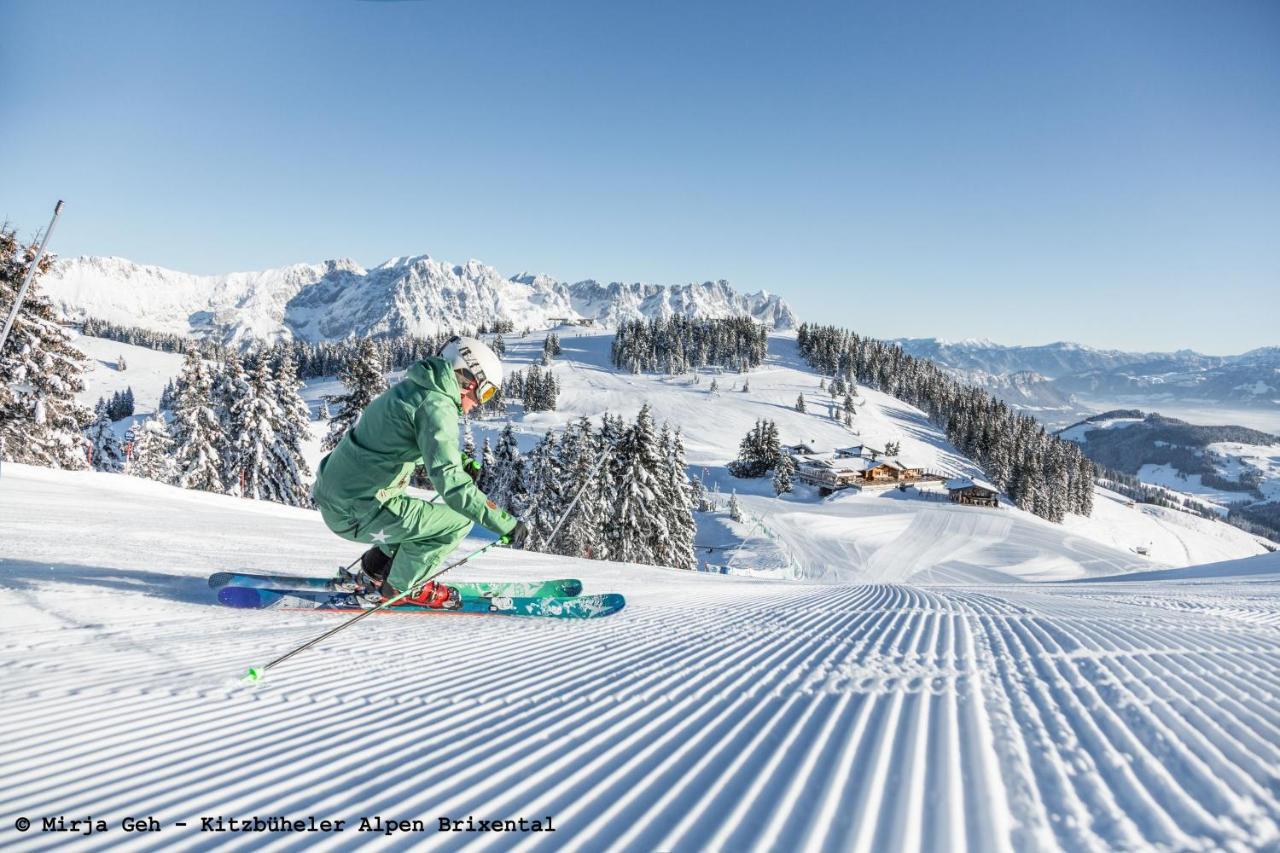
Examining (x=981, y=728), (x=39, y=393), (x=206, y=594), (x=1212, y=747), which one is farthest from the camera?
(x=39, y=393)

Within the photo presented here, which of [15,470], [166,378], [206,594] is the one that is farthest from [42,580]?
[166,378]

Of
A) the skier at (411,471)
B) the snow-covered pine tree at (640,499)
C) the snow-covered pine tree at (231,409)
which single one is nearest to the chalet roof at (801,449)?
the snow-covered pine tree at (640,499)

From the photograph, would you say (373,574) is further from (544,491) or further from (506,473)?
(506,473)

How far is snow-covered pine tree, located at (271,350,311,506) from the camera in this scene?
3247 cm

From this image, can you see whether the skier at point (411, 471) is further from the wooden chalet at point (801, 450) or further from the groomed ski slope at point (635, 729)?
the wooden chalet at point (801, 450)

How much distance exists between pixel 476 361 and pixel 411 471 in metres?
1.20

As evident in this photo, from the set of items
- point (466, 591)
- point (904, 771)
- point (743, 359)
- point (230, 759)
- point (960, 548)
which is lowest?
point (960, 548)

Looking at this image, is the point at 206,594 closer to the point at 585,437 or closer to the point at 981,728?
the point at 981,728

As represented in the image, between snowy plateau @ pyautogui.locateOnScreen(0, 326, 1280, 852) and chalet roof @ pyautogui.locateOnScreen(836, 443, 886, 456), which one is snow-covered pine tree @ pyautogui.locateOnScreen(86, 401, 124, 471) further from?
chalet roof @ pyautogui.locateOnScreen(836, 443, 886, 456)

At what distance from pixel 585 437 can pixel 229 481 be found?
1889 cm

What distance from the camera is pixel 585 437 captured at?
1395 inches

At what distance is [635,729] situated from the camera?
299 centimetres

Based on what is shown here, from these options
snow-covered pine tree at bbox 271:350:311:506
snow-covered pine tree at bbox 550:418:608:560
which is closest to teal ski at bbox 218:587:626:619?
snow-covered pine tree at bbox 550:418:608:560

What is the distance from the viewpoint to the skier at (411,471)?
461cm
